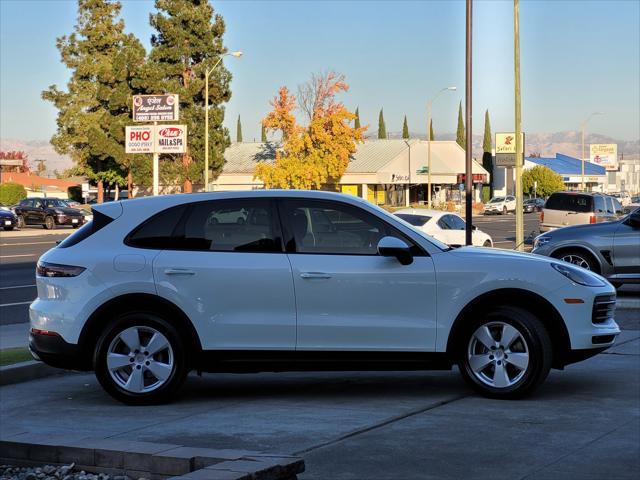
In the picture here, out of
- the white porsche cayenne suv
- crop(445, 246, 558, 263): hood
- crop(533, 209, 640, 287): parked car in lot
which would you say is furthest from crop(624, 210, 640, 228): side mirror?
the white porsche cayenne suv

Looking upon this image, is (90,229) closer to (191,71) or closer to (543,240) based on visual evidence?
(543,240)

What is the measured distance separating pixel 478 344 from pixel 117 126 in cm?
6924

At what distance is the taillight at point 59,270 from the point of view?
8812mm

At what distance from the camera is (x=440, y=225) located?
29.5m

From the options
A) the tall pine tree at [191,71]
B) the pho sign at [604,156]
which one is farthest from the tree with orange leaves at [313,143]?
the pho sign at [604,156]

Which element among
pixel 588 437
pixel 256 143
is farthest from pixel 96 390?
pixel 256 143

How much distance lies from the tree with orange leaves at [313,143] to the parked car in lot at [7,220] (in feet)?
87.3

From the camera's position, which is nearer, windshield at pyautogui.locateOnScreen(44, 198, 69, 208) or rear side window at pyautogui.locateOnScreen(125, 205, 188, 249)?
rear side window at pyautogui.locateOnScreen(125, 205, 188, 249)

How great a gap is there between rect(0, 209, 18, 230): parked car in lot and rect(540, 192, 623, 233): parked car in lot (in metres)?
32.2

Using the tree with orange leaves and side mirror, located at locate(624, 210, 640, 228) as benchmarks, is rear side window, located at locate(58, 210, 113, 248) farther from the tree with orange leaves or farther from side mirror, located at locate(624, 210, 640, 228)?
the tree with orange leaves

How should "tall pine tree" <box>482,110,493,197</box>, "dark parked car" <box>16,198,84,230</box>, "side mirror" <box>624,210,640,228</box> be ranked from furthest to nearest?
"tall pine tree" <box>482,110,493,197</box> < "dark parked car" <box>16,198,84,230</box> < "side mirror" <box>624,210,640,228</box>

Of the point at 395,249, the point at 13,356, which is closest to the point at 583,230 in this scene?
the point at 395,249

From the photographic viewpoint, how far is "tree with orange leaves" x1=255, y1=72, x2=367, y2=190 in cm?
7862

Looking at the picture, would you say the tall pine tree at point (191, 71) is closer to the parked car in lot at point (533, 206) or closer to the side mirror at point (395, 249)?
the parked car in lot at point (533, 206)
